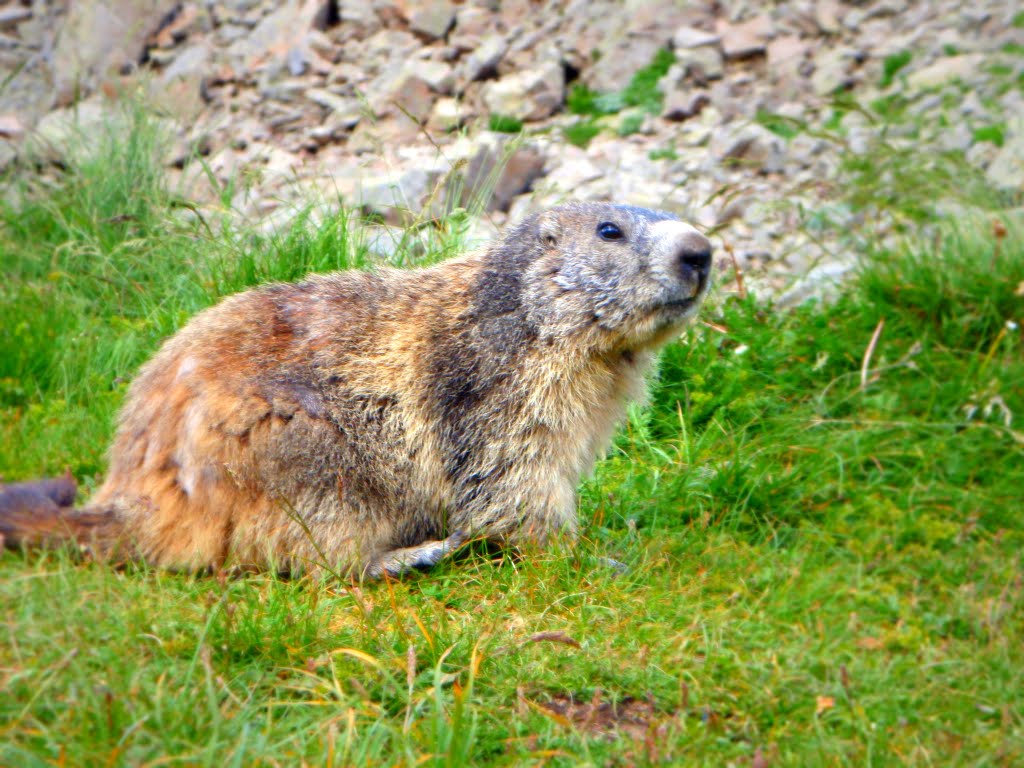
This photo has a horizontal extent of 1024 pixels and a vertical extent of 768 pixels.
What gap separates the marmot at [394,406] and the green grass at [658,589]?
Answer: 22cm

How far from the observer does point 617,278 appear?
4855 millimetres

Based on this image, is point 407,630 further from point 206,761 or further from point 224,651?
point 206,761

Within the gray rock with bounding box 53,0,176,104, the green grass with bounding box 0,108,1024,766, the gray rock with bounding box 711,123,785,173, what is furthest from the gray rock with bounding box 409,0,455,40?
the green grass with bounding box 0,108,1024,766

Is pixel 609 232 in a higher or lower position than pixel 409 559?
higher

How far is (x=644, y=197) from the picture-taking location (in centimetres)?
852

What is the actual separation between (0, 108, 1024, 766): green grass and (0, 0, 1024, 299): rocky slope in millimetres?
1139

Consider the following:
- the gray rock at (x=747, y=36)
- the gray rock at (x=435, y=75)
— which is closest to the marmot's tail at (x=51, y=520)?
the gray rock at (x=435, y=75)

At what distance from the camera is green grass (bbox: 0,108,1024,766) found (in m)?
3.21

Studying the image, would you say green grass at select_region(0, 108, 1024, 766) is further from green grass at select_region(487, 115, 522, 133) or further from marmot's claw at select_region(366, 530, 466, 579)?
green grass at select_region(487, 115, 522, 133)

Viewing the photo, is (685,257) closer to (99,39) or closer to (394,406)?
(394,406)

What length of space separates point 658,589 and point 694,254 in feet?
4.51

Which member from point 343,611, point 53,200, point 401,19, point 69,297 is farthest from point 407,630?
point 401,19

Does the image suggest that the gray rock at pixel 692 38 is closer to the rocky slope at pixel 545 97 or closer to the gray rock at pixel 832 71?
the rocky slope at pixel 545 97

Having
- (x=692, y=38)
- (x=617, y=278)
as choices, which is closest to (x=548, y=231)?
(x=617, y=278)
